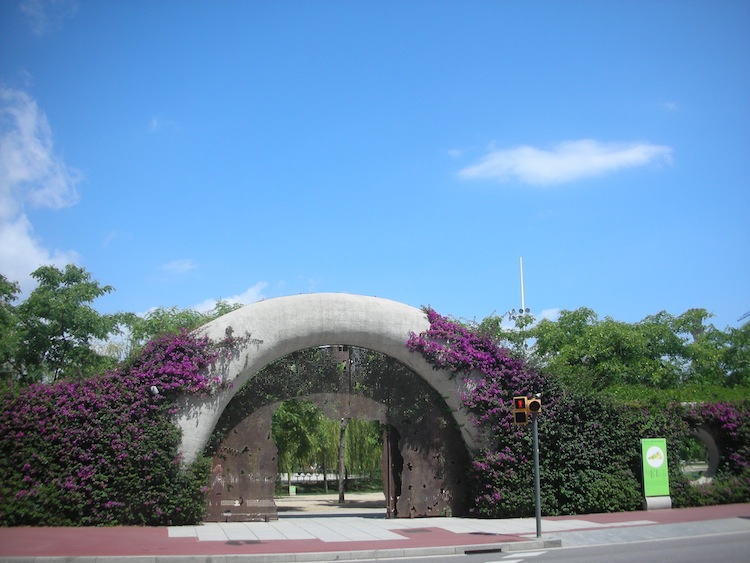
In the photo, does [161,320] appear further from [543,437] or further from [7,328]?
[543,437]

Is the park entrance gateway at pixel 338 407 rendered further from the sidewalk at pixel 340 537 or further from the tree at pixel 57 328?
the tree at pixel 57 328

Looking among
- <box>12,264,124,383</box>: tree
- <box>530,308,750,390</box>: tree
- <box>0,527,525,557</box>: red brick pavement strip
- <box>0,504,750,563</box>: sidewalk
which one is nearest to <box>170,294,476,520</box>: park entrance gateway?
<box>0,504,750,563</box>: sidewalk

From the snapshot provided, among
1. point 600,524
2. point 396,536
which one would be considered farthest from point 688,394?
point 396,536

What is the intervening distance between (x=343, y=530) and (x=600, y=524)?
6.58 metres

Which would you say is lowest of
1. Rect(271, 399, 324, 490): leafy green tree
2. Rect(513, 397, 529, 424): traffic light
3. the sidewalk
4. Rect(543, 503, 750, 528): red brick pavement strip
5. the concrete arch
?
Rect(543, 503, 750, 528): red brick pavement strip

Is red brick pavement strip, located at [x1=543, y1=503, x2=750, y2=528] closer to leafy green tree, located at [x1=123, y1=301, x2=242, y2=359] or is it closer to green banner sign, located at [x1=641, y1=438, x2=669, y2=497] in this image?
green banner sign, located at [x1=641, y1=438, x2=669, y2=497]

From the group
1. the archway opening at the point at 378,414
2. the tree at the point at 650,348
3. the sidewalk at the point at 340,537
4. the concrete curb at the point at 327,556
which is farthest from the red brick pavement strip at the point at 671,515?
the tree at the point at 650,348

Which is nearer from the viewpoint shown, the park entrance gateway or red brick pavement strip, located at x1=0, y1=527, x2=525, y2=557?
red brick pavement strip, located at x1=0, y1=527, x2=525, y2=557

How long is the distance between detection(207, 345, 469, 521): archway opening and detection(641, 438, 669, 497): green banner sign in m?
5.65

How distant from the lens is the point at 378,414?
773 inches

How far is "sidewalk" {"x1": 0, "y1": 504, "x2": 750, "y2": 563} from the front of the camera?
1269 centimetres

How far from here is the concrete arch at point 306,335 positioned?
17.9 m

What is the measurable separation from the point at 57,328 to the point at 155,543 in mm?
18822

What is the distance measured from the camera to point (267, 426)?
18.8 meters
